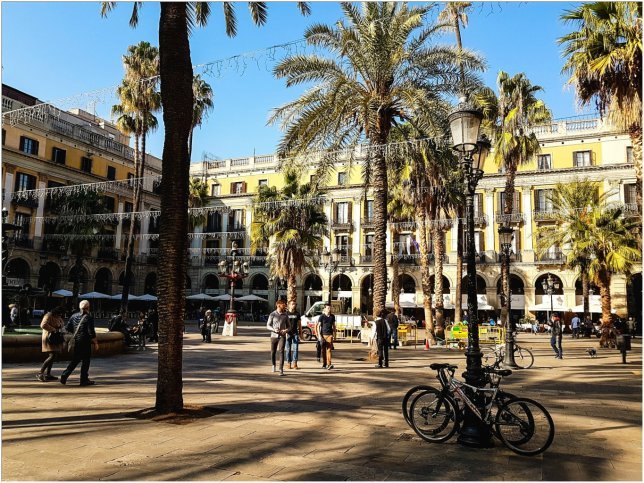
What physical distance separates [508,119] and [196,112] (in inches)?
757

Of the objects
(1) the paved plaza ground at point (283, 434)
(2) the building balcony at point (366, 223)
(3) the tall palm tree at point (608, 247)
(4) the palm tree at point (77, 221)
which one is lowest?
(1) the paved plaza ground at point (283, 434)

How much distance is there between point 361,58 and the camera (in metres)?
14.0

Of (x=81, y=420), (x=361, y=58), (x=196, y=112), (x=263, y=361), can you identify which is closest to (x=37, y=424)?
(x=81, y=420)

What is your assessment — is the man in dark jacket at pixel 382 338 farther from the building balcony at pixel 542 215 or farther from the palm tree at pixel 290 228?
the building balcony at pixel 542 215

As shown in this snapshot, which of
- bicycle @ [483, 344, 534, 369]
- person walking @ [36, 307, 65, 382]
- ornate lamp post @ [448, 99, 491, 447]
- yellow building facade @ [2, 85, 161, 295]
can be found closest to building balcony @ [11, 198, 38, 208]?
yellow building facade @ [2, 85, 161, 295]

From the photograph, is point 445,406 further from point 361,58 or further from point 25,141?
point 25,141

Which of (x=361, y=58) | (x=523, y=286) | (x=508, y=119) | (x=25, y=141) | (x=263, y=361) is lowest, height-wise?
(x=263, y=361)

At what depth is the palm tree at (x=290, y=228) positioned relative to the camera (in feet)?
82.2

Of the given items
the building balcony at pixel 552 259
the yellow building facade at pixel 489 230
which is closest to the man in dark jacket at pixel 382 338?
the yellow building facade at pixel 489 230

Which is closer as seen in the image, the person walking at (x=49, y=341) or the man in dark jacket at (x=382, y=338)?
the person walking at (x=49, y=341)

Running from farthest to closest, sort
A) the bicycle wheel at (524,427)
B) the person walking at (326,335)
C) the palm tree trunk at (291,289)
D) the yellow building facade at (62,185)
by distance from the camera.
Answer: the yellow building facade at (62,185)
the palm tree trunk at (291,289)
the person walking at (326,335)
the bicycle wheel at (524,427)

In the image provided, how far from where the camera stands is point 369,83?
1461 centimetres

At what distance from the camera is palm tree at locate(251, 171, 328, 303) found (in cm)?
2505

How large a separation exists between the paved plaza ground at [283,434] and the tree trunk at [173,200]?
2.63 ft
